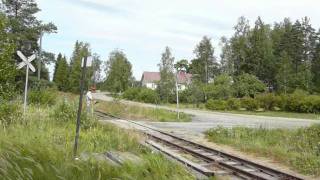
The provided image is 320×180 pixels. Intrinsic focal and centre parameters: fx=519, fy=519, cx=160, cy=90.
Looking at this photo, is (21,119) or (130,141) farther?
(21,119)

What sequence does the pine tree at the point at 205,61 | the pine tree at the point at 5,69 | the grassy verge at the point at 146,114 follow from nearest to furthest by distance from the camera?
the pine tree at the point at 5,69 → the grassy verge at the point at 146,114 → the pine tree at the point at 205,61

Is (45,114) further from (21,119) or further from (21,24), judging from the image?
(21,24)

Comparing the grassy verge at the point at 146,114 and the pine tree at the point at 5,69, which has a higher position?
the pine tree at the point at 5,69

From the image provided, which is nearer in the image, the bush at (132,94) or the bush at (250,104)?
the bush at (250,104)

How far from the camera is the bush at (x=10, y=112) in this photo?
61.7 ft

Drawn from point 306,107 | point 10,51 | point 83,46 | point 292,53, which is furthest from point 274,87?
point 10,51

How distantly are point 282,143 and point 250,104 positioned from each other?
4095 cm

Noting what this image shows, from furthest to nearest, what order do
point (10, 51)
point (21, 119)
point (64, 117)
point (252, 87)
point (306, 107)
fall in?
point (252, 87), point (306, 107), point (10, 51), point (64, 117), point (21, 119)

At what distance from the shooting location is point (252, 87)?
3132 inches

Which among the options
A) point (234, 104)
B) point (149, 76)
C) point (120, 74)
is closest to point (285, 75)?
point (234, 104)

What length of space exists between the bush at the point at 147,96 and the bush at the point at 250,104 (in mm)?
16609

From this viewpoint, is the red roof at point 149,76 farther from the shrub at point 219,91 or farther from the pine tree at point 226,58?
the shrub at point 219,91

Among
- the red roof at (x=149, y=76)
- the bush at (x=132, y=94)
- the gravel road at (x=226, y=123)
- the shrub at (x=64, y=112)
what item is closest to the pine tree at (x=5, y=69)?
the shrub at (x=64, y=112)

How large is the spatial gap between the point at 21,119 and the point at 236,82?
209 ft
